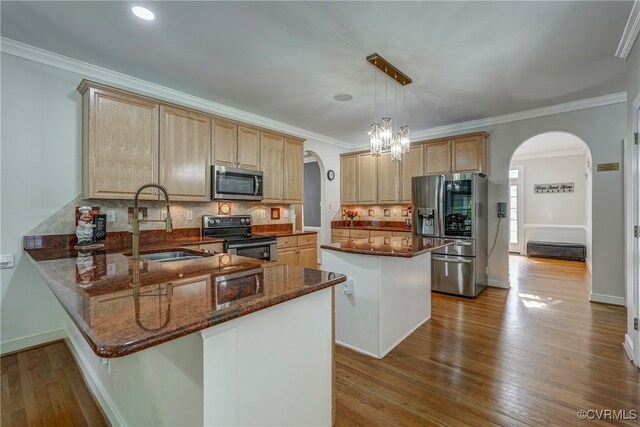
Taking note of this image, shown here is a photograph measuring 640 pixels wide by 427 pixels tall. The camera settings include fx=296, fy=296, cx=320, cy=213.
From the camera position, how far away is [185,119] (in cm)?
342

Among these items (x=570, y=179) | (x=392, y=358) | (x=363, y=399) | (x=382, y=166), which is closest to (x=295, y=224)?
(x=382, y=166)

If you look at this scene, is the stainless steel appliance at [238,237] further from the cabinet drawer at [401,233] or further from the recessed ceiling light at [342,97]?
the cabinet drawer at [401,233]

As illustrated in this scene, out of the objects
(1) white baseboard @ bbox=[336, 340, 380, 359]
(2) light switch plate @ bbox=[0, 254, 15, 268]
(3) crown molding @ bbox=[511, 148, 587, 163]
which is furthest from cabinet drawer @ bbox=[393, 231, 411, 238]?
(2) light switch plate @ bbox=[0, 254, 15, 268]

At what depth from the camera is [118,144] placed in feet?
9.54

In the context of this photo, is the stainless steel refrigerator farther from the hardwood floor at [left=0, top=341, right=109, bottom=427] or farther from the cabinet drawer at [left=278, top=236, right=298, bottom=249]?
the hardwood floor at [left=0, top=341, right=109, bottom=427]

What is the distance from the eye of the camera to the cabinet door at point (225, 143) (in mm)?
3713

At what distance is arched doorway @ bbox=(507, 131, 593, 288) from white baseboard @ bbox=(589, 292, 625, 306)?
3.23 metres

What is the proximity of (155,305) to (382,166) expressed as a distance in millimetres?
5119

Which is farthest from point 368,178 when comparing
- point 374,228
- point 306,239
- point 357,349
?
point 357,349

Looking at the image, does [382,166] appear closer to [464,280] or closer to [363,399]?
[464,280]

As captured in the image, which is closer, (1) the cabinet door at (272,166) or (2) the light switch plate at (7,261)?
(2) the light switch plate at (7,261)

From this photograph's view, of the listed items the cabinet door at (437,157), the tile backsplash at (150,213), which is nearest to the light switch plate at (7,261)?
the tile backsplash at (150,213)

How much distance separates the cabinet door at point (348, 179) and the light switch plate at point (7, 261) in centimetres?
492

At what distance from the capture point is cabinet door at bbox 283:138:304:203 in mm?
4605
